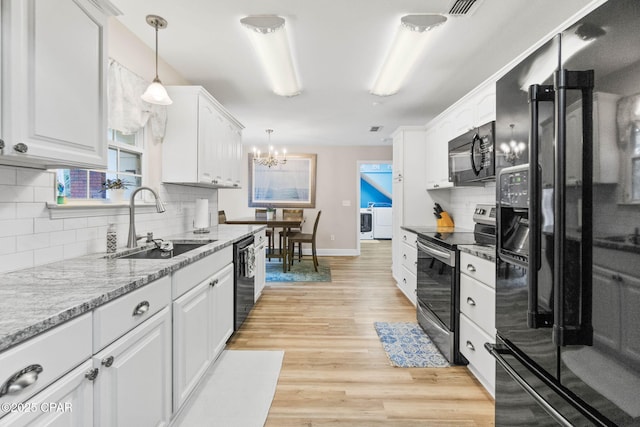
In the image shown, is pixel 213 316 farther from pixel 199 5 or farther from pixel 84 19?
pixel 199 5

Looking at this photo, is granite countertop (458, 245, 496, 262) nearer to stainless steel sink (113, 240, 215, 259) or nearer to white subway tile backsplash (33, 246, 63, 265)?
stainless steel sink (113, 240, 215, 259)

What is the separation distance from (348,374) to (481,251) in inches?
48.0

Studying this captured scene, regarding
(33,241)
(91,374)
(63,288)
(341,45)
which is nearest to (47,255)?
(33,241)

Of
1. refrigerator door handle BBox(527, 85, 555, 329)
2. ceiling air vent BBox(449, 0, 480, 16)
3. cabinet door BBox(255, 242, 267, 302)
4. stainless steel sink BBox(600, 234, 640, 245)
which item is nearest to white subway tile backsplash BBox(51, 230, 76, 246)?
cabinet door BBox(255, 242, 267, 302)

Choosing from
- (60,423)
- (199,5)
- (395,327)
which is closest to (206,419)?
(60,423)

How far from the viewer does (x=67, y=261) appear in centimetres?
163

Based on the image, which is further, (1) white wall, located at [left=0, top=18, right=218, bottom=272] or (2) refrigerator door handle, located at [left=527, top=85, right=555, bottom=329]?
(1) white wall, located at [left=0, top=18, right=218, bottom=272]

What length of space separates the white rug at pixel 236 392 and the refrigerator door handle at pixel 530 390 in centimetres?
124

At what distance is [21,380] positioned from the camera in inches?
28.8

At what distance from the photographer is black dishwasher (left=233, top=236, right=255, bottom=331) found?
259 cm

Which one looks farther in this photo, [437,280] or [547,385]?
[437,280]

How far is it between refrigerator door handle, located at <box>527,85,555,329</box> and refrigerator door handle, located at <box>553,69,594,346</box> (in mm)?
94

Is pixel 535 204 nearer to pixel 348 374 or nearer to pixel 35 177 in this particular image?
pixel 348 374

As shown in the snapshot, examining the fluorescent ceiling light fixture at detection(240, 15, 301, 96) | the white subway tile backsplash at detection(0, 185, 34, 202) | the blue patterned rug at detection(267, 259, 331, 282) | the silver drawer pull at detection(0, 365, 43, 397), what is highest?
the fluorescent ceiling light fixture at detection(240, 15, 301, 96)
